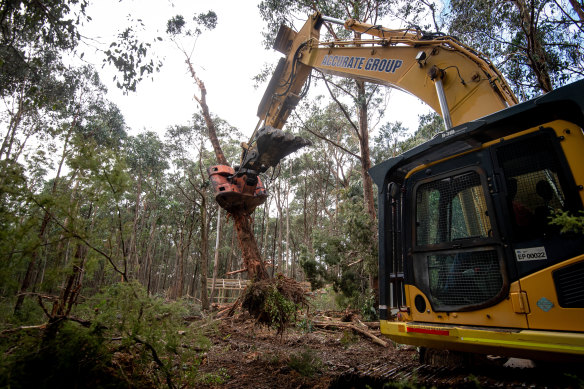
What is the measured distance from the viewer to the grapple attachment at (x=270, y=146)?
4.94m

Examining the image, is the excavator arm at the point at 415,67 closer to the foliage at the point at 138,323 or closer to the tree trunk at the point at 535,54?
the foliage at the point at 138,323

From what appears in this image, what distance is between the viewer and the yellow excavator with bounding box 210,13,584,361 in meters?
2.04

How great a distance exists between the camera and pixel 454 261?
8.73ft

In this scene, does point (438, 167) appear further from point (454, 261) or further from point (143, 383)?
point (143, 383)

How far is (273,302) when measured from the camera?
15.4 ft

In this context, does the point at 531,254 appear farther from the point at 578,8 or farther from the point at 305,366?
the point at 578,8

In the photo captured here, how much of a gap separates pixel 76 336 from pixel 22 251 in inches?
29.3

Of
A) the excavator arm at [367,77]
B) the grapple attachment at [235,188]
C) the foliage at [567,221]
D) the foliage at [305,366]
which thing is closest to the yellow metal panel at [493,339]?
the foliage at [567,221]

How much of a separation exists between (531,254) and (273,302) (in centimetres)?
344

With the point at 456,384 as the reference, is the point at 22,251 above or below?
above

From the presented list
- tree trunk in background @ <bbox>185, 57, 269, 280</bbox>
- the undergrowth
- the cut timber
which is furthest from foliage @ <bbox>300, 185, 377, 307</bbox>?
the undergrowth

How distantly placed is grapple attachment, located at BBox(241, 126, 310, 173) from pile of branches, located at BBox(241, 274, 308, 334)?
201 cm

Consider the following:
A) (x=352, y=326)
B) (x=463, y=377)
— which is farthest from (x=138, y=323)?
(x=352, y=326)

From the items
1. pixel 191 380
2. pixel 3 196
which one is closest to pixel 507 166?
pixel 191 380
